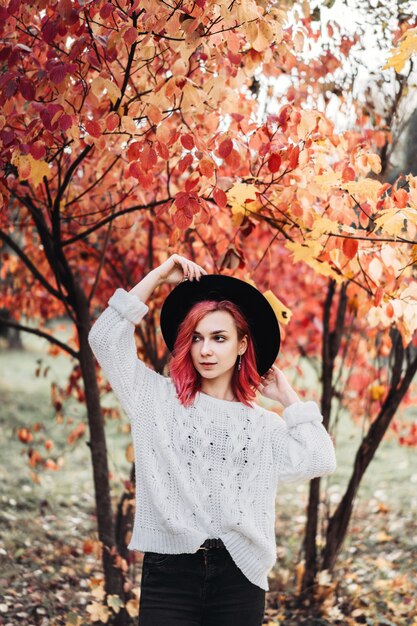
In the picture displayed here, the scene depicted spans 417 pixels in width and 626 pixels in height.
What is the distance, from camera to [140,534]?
2516 millimetres

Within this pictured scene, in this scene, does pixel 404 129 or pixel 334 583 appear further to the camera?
pixel 334 583

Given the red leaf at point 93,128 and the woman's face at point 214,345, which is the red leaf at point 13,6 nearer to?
the red leaf at point 93,128

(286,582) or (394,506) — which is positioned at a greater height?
(394,506)

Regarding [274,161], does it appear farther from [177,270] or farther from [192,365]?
[192,365]

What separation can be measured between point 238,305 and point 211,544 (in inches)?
31.7

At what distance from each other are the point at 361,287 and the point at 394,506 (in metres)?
5.29

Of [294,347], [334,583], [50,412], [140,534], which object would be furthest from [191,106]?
[50,412]

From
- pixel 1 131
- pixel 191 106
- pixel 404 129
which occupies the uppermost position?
pixel 404 129

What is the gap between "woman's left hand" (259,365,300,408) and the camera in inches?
105

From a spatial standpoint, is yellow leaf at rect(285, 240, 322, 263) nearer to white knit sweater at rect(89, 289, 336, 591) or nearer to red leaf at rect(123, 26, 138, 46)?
white knit sweater at rect(89, 289, 336, 591)

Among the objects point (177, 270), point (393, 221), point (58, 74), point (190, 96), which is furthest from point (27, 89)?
point (393, 221)

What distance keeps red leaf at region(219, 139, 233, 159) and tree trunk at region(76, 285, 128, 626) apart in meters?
1.43

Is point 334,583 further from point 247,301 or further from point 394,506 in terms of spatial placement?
point 394,506

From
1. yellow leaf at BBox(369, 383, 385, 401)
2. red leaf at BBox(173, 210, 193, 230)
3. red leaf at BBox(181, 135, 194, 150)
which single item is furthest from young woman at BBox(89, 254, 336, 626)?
yellow leaf at BBox(369, 383, 385, 401)
